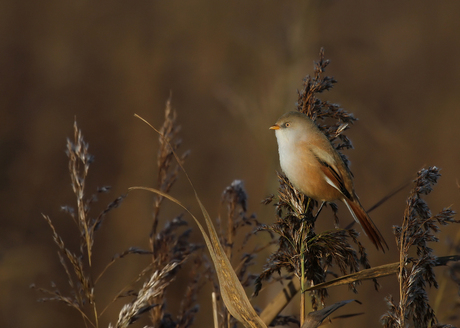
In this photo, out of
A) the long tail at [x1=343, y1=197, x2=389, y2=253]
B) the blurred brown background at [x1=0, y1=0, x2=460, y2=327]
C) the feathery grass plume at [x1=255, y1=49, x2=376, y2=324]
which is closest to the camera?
the feathery grass plume at [x1=255, y1=49, x2=376, y2=324]

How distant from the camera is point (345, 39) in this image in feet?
15.9

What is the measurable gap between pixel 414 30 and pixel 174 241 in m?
7.13

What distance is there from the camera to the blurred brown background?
4434mm

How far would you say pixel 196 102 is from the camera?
7.24 m

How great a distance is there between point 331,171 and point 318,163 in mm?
95

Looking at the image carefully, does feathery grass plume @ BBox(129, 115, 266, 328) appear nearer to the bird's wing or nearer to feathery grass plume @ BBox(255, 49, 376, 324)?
feathery grass plume @ BBox(255, 49, 376, 324)

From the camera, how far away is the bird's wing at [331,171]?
262 centimetres

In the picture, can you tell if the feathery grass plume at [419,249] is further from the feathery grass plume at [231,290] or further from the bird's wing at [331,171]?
the bird's wing at [331,171]

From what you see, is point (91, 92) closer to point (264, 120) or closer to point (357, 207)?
point (264, 120)

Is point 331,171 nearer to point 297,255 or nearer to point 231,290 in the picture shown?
point 297,255

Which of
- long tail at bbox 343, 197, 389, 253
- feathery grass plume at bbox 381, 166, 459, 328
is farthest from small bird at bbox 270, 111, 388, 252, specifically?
feathery grass plume at bbox 381, 166, 459, 328

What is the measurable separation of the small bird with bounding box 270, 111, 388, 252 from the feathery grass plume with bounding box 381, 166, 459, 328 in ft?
2.15

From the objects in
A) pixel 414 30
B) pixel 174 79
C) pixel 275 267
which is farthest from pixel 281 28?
pixel 414 30

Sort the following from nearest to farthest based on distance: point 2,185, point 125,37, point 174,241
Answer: point 174,241 < point 2,185 < point 125,37
